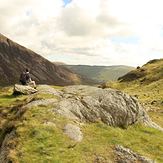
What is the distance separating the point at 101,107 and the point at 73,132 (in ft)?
20.1

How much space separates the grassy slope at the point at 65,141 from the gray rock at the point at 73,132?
1.24 feet

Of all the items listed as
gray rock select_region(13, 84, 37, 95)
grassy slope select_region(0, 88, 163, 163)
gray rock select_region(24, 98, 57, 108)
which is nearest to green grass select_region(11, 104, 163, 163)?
grassy slope select_region(0, 88, 163, 163)

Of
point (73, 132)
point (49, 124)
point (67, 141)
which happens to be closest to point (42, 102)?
point (49, 124)

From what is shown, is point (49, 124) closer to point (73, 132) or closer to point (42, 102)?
point (73, 132)

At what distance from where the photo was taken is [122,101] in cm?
3416

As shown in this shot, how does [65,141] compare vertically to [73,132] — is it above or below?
below

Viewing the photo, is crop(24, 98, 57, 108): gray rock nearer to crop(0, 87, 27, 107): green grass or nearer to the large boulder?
the large boulder

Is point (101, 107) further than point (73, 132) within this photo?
Yes

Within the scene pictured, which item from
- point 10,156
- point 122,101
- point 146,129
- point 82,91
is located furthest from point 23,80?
point 10,156

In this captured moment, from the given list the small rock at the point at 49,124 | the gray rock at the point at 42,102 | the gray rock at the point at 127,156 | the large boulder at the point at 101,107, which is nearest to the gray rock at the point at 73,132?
the small rock at the point at 49,124

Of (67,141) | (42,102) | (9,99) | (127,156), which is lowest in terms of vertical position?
(127,156)

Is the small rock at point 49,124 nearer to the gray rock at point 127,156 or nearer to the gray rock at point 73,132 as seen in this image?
the gray rock at point 73,132

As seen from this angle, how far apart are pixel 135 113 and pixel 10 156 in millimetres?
14702

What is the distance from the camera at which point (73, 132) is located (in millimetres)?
26734
